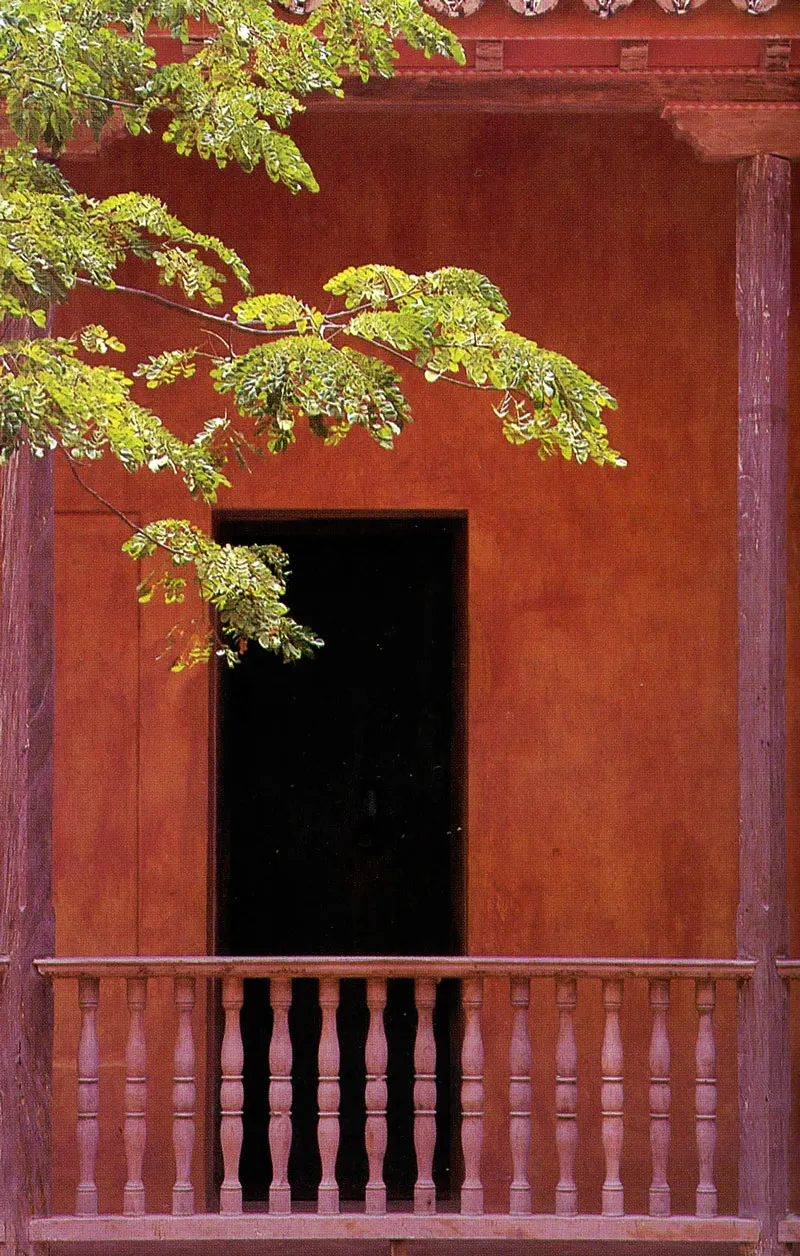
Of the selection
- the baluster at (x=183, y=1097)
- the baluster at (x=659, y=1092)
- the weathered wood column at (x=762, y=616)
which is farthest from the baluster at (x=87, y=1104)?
the weathered wood column at (x=762, y=616)

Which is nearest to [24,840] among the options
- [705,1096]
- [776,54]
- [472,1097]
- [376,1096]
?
[376,1096]

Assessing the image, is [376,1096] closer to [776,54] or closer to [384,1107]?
[384,1107]

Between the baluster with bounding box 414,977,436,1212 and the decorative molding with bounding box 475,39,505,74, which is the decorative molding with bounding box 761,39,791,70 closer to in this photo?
the decorative molding with bounding box 475,39,505,74

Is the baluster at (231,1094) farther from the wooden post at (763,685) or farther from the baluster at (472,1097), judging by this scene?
the wooden post at (763,685)

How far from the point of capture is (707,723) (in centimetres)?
792

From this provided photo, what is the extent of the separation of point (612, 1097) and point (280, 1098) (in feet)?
3.87

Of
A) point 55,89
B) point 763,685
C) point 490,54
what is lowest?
point 763,685

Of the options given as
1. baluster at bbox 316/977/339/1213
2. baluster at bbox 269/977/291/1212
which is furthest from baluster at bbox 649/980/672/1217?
baluster at bbox 269/977/291/1212

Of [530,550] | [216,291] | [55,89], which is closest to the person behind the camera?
[55,89]

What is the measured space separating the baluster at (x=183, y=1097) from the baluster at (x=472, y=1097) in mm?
966

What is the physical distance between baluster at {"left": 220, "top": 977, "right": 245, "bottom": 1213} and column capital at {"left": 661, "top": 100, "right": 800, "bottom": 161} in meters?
3.47

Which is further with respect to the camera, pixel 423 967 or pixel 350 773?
pixel 350 773

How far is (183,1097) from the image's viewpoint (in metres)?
6.13

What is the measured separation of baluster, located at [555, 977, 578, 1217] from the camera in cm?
618
